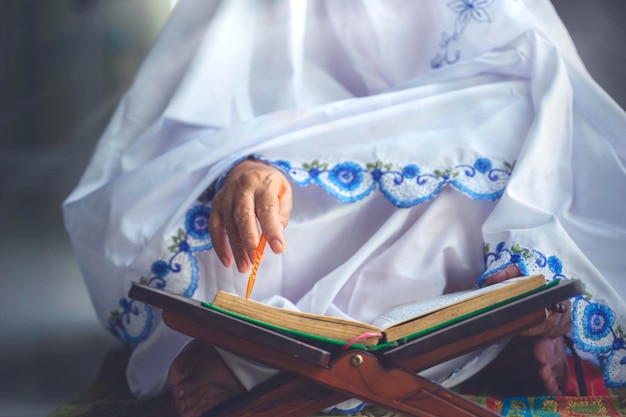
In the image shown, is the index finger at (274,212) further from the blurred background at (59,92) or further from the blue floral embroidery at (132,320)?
the blurred background at (59,92)

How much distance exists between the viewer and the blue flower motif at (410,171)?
103cm

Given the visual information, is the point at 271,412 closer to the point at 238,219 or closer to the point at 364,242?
the point at 238,219

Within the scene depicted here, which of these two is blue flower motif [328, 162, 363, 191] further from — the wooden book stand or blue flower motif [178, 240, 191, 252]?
the wooden book stand

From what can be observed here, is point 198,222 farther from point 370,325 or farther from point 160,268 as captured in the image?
point 370,325

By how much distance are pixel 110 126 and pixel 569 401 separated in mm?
893

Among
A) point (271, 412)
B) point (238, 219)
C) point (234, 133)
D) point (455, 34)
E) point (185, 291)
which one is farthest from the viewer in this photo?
point (455, 34)

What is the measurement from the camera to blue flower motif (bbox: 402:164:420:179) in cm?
103

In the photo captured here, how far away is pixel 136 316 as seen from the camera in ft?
3.57

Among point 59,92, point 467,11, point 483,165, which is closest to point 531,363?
point 483,165

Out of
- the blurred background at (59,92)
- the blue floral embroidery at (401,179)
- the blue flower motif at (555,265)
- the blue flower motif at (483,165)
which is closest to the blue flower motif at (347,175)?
the blue floral embroidery at (401,179)

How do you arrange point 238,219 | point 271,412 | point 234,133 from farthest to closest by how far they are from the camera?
1. point 234,133
2. point 238,219
3. point 271,412

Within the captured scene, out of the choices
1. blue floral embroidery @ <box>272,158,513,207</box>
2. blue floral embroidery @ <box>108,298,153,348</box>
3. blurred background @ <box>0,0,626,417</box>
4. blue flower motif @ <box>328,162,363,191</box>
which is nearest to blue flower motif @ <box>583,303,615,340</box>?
blue floral embroidery @ <box>272,158,513,207</box>

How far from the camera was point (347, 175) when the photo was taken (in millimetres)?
1043

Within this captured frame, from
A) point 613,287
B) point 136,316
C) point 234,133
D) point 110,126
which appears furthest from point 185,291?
point 613,287
